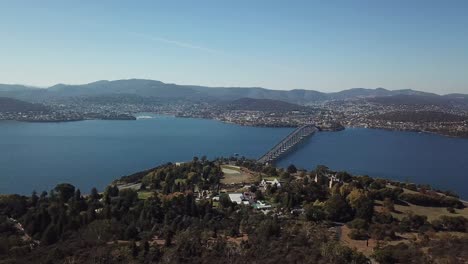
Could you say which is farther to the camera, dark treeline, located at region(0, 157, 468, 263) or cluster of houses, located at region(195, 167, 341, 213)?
cluster of houses, located at region(195, 167, 341, 213)

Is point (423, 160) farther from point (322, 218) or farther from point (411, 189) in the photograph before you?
point (322, 218)

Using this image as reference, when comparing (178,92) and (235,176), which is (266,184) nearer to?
(235,176)

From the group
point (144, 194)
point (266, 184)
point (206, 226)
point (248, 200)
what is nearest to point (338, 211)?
point (248, 200)

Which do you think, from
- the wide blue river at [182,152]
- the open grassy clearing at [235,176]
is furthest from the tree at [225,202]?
the wide blue river at [182,152]

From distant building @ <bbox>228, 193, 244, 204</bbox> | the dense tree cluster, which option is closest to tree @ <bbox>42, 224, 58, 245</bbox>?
the dense tree cluster

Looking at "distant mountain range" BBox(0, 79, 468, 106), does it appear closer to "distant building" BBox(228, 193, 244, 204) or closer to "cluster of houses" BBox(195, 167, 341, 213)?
"cluster of houses" BBox(195, 167, 341, 213)

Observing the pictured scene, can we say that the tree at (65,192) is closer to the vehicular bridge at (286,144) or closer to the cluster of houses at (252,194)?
the cluster of houses at (252,194)
